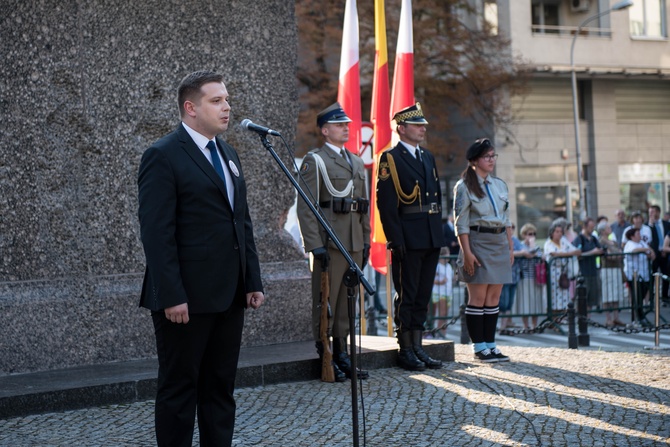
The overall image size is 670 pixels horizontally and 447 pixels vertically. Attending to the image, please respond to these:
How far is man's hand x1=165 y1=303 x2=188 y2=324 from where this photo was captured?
508 centimetres

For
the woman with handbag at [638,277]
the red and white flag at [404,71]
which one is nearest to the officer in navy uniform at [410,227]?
the red and white flag at [404,71]

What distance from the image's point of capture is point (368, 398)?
768cm

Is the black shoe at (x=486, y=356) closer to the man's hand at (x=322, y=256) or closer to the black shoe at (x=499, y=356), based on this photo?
the black shoe at (x=499, y=356)

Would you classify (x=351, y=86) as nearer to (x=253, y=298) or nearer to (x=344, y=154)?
(x=344, y=154)

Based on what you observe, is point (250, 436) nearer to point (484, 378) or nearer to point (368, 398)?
point (368, 398)

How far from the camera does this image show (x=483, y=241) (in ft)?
31.5

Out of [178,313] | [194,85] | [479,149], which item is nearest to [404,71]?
[479,149]

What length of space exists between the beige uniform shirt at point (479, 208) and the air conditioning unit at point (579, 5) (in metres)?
27.5

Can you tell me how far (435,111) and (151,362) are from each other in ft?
72.8

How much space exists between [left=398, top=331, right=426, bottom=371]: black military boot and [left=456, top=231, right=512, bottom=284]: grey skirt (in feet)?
3.23

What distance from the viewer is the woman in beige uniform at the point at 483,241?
31.3ft

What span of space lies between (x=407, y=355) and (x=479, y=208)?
5.09ft

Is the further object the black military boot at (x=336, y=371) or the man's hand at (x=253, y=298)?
the black military boot at (x=336, y=371)

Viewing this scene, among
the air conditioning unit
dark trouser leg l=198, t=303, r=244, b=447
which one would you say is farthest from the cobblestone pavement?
the air conditioning unit
